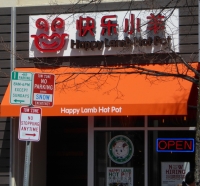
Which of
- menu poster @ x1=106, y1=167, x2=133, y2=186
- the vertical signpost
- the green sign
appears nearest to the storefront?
menu poster @ x1=106, y1=167, x2=133, y2=186

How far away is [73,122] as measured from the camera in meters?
15.6

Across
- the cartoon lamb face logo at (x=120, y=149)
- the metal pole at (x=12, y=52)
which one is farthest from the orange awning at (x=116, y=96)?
the cartoon lamb face logo at (x=120, y=149)

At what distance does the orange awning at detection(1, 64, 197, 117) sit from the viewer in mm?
11789

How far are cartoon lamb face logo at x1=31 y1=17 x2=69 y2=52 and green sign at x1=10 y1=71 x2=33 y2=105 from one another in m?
4.34

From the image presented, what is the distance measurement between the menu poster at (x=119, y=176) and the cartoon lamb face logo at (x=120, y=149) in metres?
0.32

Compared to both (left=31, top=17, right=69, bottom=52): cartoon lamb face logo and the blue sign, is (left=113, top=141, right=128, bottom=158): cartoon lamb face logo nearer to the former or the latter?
the blue sign

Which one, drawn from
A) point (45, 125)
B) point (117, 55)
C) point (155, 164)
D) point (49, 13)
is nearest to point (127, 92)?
point (117, 55)

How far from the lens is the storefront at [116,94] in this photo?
12305mm

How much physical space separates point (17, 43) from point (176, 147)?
4.43m

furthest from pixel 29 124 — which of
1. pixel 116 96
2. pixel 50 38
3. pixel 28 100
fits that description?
pixel 50 38

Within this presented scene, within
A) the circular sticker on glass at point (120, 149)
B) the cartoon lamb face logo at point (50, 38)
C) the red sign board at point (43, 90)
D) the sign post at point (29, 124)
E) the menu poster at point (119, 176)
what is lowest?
the menu poster at point (119, 176)

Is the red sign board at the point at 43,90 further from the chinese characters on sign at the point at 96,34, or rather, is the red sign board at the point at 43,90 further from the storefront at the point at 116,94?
the chinese characters on sign at the point at 96,34

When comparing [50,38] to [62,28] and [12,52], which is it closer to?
[62,28]

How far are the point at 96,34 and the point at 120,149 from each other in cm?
270
